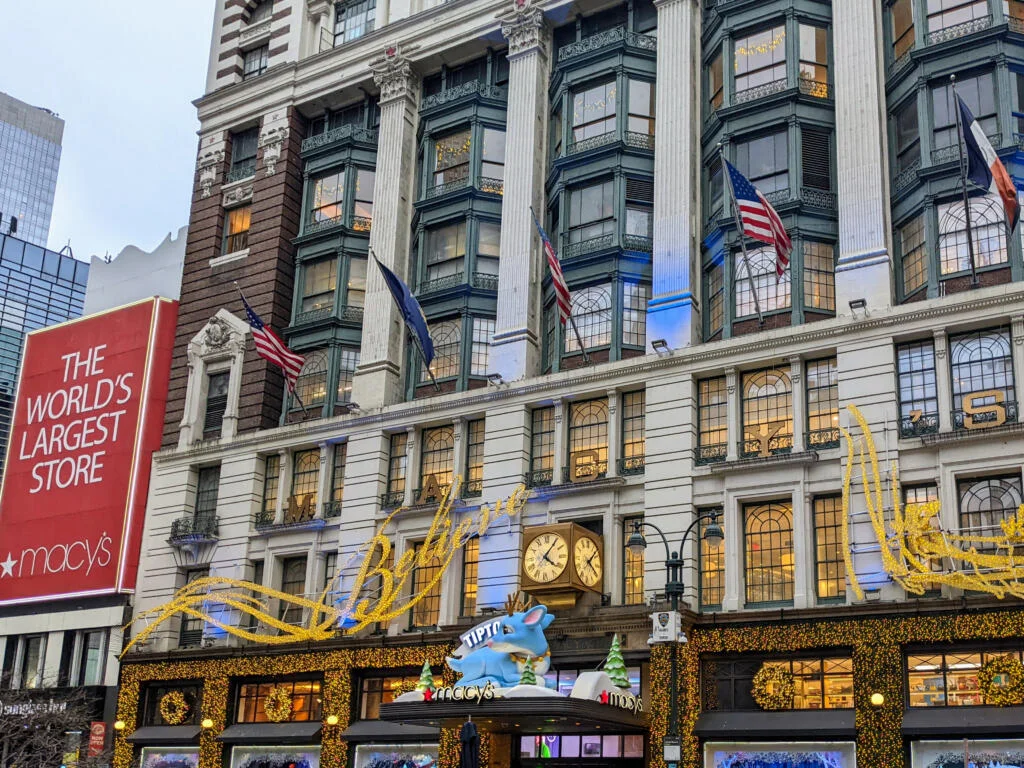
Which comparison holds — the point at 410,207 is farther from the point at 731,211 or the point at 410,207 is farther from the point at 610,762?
the point at 610,762

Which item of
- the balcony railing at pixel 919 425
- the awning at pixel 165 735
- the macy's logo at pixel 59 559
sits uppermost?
the balcony railing at pixel 919 425

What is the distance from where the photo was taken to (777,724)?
34.5 metres

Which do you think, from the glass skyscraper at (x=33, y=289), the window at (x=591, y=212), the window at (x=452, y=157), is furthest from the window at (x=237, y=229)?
the glass skyscraper at (x=33, y=289)

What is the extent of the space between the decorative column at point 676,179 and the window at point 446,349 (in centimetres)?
871

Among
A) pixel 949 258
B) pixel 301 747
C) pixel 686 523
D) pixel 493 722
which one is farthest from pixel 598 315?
pixel 301 747

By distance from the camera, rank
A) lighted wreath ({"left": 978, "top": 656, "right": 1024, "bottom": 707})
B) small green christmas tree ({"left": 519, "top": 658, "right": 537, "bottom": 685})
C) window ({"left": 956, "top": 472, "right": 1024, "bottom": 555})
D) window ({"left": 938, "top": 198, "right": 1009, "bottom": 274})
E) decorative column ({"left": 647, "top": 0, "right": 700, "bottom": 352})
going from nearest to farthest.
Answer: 1. lighted wreath ({"left": 978, "top": 656, "right": 1024, "bottom": 707})
2. small green christmas tree ({"left": 519, "top": 658, "right": 537, "bottom": 685})
3. window ({"left": 956, "top": 472, "right": 1024, "bottom": 555})
4. window ({"left": 938, "top": 198, "right": 1009, "bottom": 274})
5. decorative column ({"left": 647, "top": 0, "right": 700, "bottom": 352})

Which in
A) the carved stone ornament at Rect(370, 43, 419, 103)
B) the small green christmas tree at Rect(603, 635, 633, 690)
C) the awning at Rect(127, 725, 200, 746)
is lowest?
the awning at Rect(127, 725, 200, 746)

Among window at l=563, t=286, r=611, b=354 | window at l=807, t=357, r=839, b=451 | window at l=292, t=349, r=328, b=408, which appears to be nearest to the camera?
window at l=807, t=357, r=839, b=451

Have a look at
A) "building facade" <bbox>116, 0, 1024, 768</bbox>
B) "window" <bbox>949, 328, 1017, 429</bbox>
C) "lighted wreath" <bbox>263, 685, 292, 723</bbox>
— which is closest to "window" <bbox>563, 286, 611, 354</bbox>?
"building facade" <bbox>116, 0, 1024, 768</bbox>

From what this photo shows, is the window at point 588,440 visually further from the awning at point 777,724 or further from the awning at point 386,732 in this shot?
the awning at point 386,732

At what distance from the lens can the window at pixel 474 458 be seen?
145 ft

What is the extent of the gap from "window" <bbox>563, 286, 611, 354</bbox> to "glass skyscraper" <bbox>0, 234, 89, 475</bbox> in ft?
447

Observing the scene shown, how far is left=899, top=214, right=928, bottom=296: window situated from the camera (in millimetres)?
37719

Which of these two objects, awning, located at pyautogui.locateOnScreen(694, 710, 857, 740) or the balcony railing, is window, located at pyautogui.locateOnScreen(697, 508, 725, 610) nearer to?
awning, located at pyautogui.locateOnScreen(694, 710, 857, 740)
